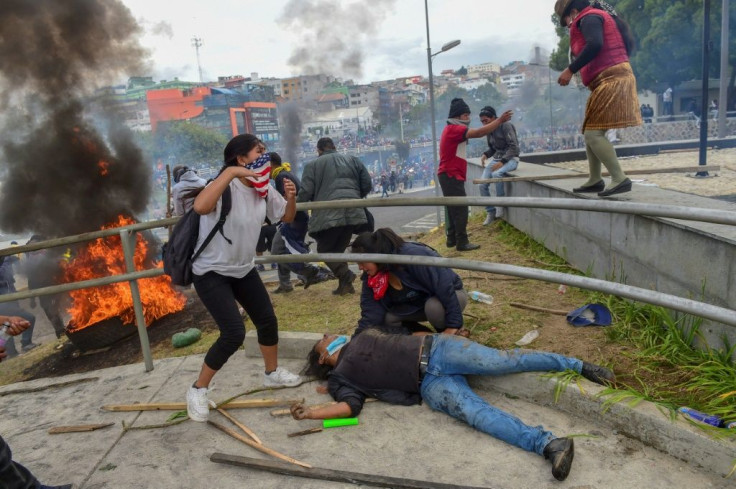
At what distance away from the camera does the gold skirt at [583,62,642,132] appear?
4414mm

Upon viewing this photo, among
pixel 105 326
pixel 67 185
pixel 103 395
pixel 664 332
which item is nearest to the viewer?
pixel 664 332

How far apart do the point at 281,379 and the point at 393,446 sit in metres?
1.08

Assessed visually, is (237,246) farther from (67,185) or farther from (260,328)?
(67,185)

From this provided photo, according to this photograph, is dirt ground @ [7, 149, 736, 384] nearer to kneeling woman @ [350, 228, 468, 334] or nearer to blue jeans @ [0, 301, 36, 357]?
kneeling woman @ [350, 228, 468, 334]

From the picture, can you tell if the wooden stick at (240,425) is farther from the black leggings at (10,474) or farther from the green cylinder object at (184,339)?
the green cylinder object at (184,339)

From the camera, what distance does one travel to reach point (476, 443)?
2.82 metres

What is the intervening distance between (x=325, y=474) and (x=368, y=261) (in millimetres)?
1469

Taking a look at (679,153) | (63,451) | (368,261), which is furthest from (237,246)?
(679,153)

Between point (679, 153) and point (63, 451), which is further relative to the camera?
point (679, 153)

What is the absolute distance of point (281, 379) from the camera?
364 centimetres

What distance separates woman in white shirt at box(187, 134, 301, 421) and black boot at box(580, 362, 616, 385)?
2.01m

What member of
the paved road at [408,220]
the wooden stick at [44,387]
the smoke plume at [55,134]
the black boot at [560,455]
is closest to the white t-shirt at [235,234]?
the wooden stick at [44,387]

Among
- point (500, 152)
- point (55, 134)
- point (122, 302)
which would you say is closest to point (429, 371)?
point (500, 152)

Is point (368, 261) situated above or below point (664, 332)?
above
